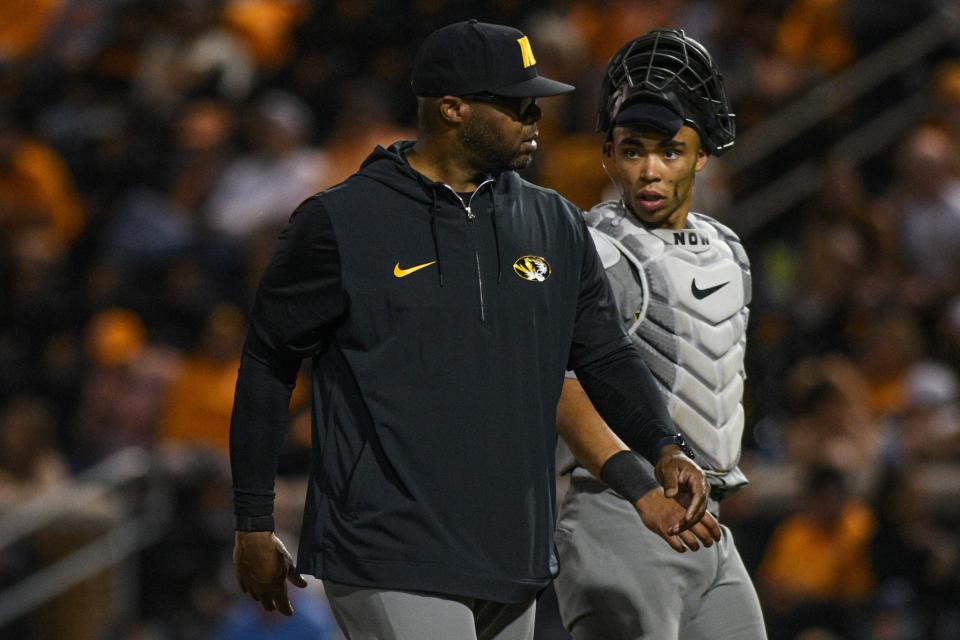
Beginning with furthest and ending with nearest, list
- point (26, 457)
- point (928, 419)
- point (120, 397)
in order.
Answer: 1. point (120, 397)
2. point (26, 457)
3. point (928, 419)

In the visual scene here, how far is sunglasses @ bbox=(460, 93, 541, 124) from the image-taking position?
12.1 ft

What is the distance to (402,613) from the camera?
351 cm

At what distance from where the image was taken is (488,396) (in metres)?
3.60

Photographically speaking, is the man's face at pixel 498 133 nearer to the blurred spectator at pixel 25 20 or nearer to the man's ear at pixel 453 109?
the man's ear at pixel 453 109

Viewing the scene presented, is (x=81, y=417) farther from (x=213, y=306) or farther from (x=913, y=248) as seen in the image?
(x=913, y=248)

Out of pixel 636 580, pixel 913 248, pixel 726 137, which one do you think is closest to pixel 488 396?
pixel 636 580

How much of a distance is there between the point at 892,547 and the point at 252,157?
15.7 feet

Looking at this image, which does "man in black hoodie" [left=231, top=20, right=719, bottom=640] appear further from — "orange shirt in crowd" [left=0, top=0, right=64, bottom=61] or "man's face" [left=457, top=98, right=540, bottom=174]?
"orange shirt in crowd" [left=0, top=0, right=64, bottom=61]

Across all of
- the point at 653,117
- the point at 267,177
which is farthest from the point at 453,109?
the point at 267,177

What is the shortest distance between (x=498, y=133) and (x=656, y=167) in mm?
477

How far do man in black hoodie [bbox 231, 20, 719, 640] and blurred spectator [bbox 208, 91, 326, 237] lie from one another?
616cm

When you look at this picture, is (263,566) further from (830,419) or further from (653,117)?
(830,419)

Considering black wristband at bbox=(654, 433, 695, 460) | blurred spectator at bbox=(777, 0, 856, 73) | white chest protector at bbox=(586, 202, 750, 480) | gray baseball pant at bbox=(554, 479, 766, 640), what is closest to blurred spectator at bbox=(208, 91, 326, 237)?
blurred spectator at bbox=(777, 0, 856, 73)

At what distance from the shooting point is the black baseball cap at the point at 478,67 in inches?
144
